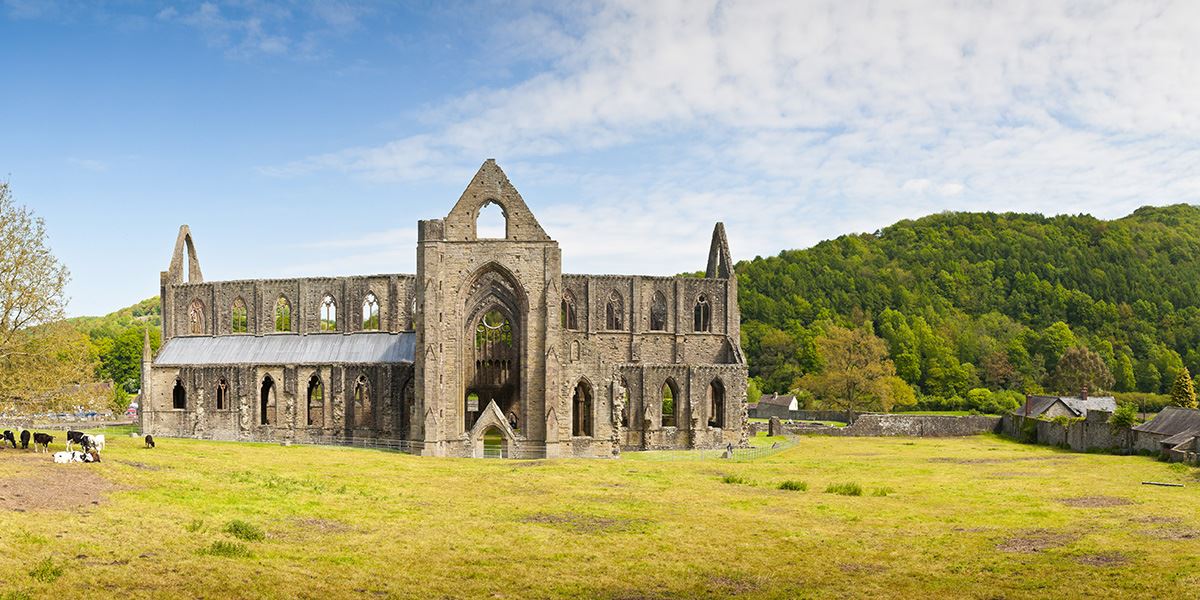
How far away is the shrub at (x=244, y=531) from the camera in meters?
21.5

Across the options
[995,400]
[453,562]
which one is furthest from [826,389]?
[453,562]

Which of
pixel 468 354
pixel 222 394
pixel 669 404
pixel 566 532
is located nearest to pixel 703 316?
pixel 669 404

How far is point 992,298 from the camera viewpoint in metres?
129

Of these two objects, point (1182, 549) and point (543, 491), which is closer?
point (1182, 549)

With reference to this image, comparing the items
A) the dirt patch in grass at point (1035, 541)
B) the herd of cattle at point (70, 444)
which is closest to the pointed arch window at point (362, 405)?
the herd of cattle at point (70, 444)

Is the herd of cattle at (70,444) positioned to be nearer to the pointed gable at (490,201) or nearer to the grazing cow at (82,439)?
the grazing cow at (82,439)

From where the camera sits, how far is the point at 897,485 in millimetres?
37500

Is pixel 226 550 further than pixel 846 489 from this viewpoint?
No

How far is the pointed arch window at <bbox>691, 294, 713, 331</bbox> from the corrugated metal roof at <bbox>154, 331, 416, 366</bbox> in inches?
771

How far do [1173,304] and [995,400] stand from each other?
52959mm

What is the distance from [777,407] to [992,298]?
50.5 metres

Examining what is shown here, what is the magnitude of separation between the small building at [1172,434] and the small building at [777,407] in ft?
135

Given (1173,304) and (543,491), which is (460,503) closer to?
(543,491)

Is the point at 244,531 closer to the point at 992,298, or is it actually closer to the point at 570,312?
the point at 570,312
